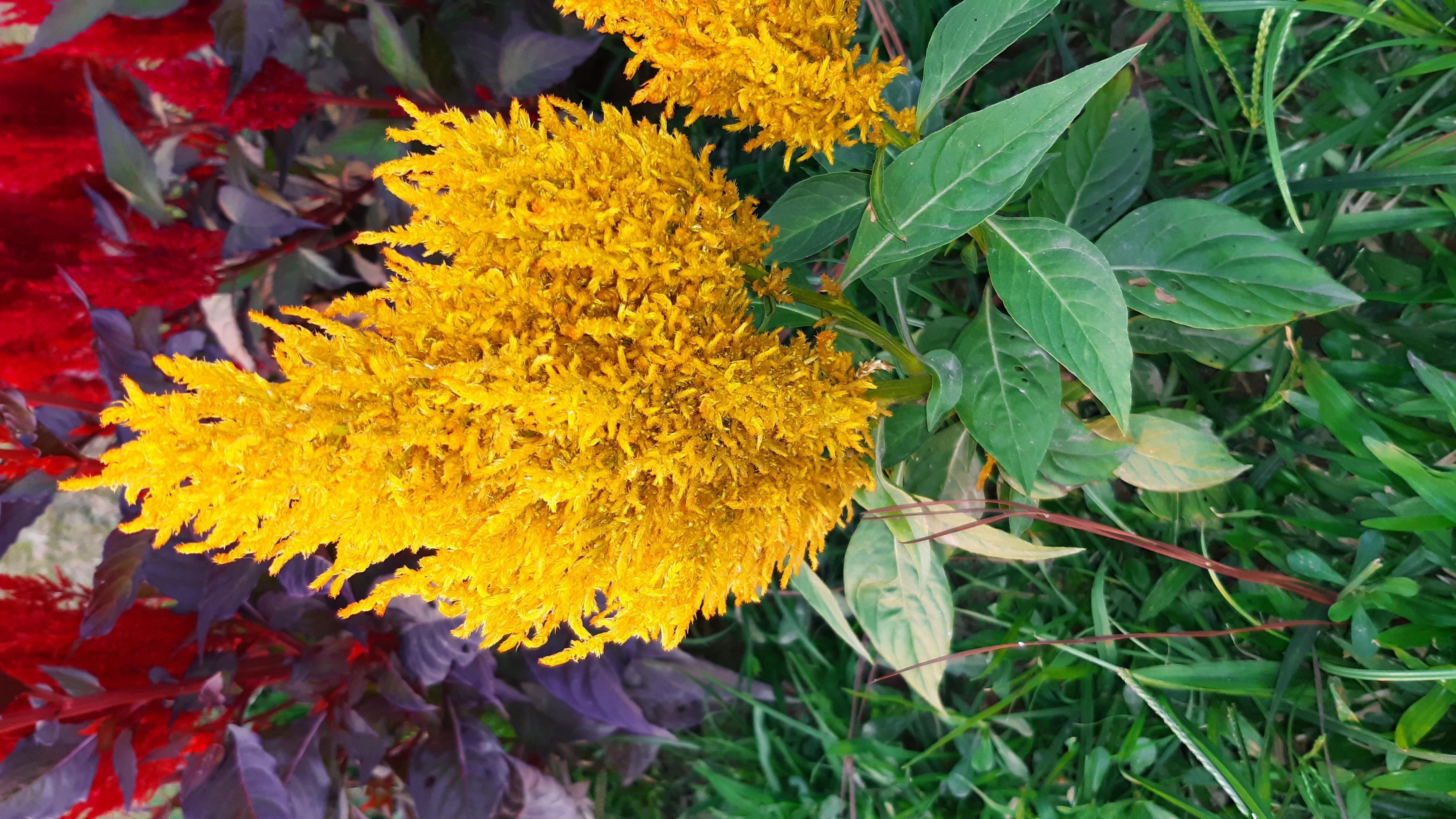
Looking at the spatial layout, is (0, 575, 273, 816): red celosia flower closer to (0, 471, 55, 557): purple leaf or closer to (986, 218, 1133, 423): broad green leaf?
(0, 471, 55, 557): purple leaf

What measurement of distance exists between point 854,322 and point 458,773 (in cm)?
94

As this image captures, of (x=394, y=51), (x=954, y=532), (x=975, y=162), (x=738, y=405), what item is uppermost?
(x=394, y=51)

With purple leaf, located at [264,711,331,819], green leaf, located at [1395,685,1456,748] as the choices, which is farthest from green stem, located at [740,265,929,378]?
purple leaf, located at [264,711,331,819]

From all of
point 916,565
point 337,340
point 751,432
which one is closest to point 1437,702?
point 916,565

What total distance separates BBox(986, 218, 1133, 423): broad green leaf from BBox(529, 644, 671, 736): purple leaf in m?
0.83

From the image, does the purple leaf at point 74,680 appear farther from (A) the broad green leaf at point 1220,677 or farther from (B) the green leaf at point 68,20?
(A) the broad green leaf at point 1220,677

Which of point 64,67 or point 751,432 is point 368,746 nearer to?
point 751,432

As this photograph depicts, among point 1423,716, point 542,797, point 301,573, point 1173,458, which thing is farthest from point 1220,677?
point 301,573

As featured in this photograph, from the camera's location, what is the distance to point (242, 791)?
40.2 inches

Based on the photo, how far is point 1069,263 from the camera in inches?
25.6

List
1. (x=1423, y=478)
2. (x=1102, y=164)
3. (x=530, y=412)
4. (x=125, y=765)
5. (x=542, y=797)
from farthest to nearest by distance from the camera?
1. (x=542, y=797)
2. (x=125, y=765)
3. (x=1102, y=164)
4. (x=1423, y=478)
5. (x=530, y=412)

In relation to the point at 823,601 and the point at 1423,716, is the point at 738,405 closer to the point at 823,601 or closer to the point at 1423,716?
the point at 823,601

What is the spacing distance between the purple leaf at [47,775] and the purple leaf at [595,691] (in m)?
0.59

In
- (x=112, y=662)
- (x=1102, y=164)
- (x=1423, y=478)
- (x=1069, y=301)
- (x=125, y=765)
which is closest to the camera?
(x=1069, y=301)
